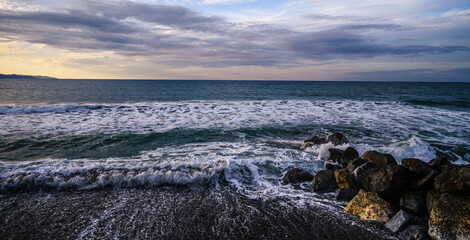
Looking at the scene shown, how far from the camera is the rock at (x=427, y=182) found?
4281 millimetres

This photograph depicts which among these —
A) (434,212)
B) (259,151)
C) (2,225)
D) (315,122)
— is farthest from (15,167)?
(315,122)

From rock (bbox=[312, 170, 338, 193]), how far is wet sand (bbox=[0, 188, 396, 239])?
2.61 feet

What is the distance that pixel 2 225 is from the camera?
4.02 metres

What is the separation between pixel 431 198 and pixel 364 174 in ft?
4.31

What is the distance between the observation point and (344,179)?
17.8 feet

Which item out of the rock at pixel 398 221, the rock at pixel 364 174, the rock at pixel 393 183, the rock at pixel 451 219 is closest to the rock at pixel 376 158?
the rock at pixel 364 174

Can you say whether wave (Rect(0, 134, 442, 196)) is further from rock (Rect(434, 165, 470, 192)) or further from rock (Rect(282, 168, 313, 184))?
rock (Rect(434, 165, 470, 192))

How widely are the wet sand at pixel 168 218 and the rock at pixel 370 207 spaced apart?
0.56 feet

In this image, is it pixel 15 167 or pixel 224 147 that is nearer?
pixel 15 167

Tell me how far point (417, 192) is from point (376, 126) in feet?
32.5

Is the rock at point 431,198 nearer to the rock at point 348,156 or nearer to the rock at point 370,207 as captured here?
the rock at point 370,207

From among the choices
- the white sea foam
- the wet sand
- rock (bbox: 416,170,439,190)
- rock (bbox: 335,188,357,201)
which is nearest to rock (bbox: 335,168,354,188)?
rock (bbox: 335,188,357,201)

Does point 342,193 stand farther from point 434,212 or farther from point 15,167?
point 15,167

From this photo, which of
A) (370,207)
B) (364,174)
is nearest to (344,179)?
(364,174)
